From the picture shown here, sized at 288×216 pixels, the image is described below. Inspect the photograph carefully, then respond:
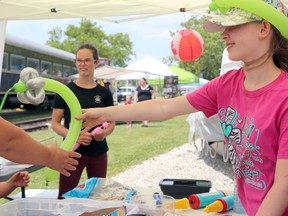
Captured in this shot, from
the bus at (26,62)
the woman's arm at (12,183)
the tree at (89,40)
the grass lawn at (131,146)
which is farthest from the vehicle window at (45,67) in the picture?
the tree at (89,40)

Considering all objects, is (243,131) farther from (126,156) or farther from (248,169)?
(126,156)

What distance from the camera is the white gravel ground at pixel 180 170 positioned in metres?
5.73

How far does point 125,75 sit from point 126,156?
45.0 feet

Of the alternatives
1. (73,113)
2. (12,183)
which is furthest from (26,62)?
(73,113)

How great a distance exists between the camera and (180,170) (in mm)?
6516

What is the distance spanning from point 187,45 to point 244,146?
5.83 m

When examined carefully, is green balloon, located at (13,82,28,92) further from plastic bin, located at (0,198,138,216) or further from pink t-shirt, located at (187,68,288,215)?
pink t-shirt, located at (187,68,288,215)

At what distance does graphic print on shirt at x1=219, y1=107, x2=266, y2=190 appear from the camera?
4.11ft

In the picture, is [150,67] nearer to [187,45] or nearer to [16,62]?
[16,62]

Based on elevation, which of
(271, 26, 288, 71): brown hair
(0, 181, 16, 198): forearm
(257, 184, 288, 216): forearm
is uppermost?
(271, 26, 288, 71): brown hair

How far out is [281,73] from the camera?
51.8 inches

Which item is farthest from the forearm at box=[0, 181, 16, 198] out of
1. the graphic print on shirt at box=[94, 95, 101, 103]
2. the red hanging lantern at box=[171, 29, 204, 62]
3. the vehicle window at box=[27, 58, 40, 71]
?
the vehicle window at box=[27, 58, 40, 71]

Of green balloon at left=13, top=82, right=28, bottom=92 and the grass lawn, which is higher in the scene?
green balloon at left=13, top=82, right=28, bottom=92

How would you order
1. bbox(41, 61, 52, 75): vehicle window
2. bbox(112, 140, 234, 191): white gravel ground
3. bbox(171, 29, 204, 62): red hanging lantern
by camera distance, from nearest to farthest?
1. bbox(112, 140, 234, 191): white gravel ground
2. bbox(171, 29, 204, 62): red hanging lantern
3. bbox(41, 61, 52, 75): vehicle window
